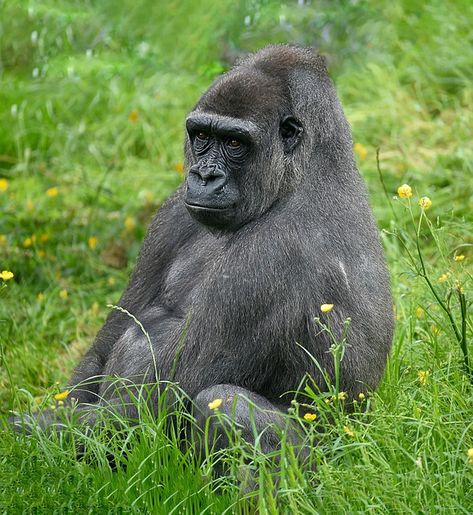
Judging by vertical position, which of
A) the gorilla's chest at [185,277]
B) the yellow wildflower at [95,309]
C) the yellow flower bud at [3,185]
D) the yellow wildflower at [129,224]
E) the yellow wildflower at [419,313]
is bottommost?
the yellow wildflower at [95,309]

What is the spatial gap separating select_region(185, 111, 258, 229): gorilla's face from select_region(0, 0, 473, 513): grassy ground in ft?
2.47

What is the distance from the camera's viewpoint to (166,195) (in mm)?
8359

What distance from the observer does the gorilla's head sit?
476cm

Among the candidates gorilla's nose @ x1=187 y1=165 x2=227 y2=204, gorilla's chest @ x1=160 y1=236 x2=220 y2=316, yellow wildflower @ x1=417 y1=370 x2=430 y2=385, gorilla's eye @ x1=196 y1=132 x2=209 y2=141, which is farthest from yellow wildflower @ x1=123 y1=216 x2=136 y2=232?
yellow wildflower @ x1=417 y1=370 x2=430 y2=385

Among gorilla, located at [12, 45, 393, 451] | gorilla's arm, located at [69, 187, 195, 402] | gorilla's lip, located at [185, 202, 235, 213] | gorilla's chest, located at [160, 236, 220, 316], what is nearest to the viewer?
gorilla, located at [12, 45, 393, 451]

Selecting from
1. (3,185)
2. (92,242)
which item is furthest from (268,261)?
(3,185)

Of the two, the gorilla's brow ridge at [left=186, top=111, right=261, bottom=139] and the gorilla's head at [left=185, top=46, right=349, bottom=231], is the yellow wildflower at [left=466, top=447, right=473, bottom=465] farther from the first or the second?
the gorilla's brow ridge at [left=186, top=111, right=261, bottom=139]

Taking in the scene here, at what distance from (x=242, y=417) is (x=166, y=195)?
4.20 meters

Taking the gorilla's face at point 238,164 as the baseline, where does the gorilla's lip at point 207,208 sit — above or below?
below

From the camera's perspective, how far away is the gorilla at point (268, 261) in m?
4.59

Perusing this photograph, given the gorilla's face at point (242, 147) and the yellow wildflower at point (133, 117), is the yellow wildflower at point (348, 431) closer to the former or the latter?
the gorilla's face at point (242, 147)

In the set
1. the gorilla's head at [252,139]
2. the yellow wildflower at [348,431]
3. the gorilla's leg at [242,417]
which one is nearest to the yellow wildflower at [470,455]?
the yellow wildflower at [348,431]

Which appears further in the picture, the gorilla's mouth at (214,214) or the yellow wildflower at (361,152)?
the yellow wildflower at (361,152)

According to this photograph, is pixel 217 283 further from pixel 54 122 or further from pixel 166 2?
pixel 54 122
